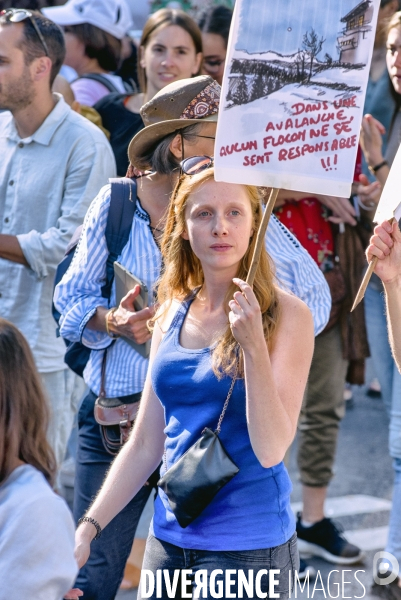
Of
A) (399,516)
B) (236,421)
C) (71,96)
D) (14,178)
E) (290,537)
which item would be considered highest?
(71,96)

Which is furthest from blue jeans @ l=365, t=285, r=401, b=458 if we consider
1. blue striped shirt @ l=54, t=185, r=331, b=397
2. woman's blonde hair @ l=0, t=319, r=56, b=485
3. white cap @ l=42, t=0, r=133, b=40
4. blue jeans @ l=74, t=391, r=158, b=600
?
white cap @ l=42, t=0, r=133, b=40

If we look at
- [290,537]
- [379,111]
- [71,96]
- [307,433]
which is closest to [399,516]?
[307,433]

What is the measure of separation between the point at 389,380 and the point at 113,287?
4.66ft

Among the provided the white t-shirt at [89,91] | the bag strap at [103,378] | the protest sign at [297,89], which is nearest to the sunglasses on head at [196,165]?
the protest sign at [297,89]

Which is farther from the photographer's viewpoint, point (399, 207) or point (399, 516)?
point (399, 516)

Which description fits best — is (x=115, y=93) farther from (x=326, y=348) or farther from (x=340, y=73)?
(x=340, y=73)

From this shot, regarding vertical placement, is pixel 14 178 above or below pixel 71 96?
below

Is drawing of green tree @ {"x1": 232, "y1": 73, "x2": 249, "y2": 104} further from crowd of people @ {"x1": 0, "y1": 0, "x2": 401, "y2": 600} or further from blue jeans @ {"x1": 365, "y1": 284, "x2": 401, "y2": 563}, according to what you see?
blue jeans @ {"x1": 365, "y1": 284, "x2": 401, "y2": 563}

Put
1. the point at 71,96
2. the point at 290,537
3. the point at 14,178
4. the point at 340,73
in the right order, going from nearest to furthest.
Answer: the point at 340,73, the point at 290,537, the point at 14,178, the point at 71,96

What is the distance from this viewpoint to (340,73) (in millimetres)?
2375

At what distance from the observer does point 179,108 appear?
3.22 meters

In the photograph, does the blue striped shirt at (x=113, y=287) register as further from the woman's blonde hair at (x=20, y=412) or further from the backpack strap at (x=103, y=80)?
the backpack strap at (x=103, y=80)

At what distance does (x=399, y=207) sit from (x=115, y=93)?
10.2ft

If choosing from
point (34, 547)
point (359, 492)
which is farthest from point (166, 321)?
point (359, 492)
